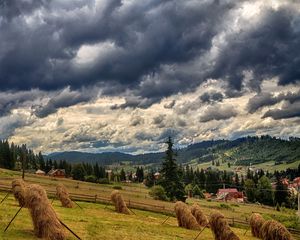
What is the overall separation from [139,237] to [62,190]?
18061 millimetres

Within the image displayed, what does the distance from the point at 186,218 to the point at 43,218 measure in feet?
62.2

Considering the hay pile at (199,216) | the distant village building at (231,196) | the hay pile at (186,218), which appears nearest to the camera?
the hay pile at (186,218)

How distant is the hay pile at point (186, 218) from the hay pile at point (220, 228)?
9.23 metres

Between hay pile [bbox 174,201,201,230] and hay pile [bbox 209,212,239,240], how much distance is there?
363 inches

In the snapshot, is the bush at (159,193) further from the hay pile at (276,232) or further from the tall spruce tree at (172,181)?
the hay pile at (276,232)

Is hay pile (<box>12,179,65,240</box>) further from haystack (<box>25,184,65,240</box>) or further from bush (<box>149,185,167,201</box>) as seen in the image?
bush (<box>149,185,167,201</box>)

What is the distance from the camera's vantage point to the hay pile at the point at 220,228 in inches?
1185

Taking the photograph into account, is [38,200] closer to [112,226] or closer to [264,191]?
[112,226]

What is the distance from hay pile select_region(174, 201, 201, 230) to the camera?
39812 mm

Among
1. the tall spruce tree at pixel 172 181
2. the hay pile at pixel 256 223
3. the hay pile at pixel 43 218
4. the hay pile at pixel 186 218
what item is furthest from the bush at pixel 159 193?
the hay pile at pixel 43 218

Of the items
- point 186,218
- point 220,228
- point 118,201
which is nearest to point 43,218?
point 220,228

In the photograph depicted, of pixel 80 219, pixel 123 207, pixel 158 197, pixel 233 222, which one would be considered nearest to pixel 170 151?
pixel 158 197

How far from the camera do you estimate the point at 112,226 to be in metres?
34.3

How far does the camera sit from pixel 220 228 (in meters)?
30.4
